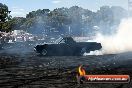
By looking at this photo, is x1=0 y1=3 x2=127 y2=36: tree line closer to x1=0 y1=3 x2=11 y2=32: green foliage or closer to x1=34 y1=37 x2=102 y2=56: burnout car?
x1=0 y1=3 x2=11 y2=32: green foliage

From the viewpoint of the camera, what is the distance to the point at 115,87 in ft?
34.1

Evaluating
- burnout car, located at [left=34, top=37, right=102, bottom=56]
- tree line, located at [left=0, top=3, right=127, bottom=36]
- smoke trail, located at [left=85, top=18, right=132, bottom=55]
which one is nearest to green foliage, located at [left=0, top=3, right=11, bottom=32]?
tree line, located at [left=0, top=3, right=127, bottom=36]

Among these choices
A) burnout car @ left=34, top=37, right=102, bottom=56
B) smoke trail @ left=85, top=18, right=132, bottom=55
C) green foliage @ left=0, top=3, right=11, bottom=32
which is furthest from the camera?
green foliage @ left=0, top=3, right=11, bottom=32

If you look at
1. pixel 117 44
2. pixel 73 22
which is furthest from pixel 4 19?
pixel 73 22

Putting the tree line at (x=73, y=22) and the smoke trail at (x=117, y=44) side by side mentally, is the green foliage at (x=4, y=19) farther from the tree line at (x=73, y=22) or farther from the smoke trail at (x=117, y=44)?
the smoke trail at (x=117, y=44)

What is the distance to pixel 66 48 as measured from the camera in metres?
24.3

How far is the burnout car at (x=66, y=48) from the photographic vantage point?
942 inches

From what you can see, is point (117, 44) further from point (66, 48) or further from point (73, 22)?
point (73, 22)

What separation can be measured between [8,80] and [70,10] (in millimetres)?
96319

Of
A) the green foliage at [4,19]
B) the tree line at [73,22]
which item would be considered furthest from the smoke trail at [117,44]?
the green foliage at [4,19]

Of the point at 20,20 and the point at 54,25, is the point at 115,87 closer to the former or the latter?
the point at 54,25

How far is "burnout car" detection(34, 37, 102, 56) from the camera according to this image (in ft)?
78.5

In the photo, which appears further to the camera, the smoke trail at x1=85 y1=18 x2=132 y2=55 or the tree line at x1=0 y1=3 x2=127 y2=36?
the tree line at x1=0 y1=3 x2=127 y2=36

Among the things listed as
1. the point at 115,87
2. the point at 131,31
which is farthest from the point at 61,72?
the point at 131,31
